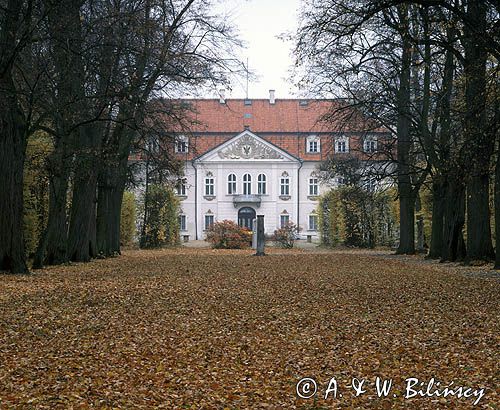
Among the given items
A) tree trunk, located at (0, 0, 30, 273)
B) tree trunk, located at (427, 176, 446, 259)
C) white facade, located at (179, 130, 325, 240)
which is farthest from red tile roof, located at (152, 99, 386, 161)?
tree trunk, located at (0, 0, 30, 273)

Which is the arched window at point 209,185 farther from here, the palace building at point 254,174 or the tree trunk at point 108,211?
the tree trunk at point 108,211

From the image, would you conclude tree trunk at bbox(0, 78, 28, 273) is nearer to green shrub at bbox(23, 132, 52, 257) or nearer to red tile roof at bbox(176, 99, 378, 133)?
green shrub at bbox(23, 132, 52, 257)

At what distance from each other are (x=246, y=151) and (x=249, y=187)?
10.2 feet

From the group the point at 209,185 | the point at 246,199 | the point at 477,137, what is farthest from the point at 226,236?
the point at 477,137

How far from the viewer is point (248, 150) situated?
65.4 m

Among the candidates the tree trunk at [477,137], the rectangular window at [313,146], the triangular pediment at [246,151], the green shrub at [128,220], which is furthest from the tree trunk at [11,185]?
the rectangular window at [313,146]

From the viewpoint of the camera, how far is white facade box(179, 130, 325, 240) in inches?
2581

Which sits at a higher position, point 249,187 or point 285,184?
point 285,184

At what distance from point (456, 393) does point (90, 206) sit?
64.4 feet

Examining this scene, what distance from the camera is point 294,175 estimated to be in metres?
66.6

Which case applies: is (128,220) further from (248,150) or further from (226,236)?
(248,150)

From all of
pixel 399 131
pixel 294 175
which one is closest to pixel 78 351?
pixel 399 131

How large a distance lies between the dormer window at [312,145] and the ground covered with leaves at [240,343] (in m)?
52.2

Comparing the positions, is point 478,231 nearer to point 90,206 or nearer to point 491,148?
point 491,148
